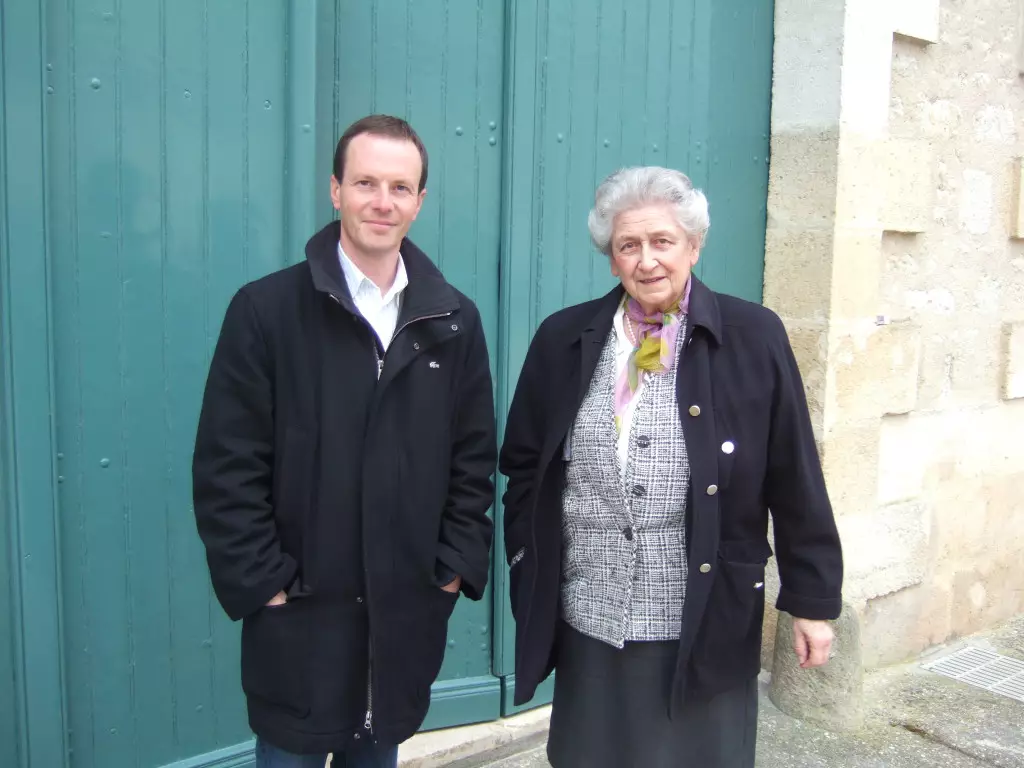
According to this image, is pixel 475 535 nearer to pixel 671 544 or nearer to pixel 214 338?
pixel 671 544

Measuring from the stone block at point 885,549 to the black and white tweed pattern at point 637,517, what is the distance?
7.07ft

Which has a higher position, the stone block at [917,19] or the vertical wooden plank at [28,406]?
the stone block at [917,19]

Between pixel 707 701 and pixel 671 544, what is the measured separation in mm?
368

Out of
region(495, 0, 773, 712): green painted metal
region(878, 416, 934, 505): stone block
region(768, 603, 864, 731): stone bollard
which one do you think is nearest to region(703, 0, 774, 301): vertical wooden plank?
region(495, 0, 773, 712): green painted metal

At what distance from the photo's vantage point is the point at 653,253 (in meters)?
2.21

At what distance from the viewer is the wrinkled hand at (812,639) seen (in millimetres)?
2307

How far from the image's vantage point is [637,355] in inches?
88.3

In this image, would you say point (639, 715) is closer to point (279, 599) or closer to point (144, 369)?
point (279, 599)

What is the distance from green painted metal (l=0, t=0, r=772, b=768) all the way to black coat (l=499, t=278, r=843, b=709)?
1.09 meters

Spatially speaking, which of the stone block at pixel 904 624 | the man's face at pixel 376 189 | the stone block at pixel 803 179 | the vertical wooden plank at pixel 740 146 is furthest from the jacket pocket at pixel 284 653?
the stone block at pixel 904 624

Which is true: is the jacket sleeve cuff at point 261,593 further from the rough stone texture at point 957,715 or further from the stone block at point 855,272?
the rough stone texture at point 957,715

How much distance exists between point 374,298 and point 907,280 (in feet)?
9.46

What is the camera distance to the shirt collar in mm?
2146

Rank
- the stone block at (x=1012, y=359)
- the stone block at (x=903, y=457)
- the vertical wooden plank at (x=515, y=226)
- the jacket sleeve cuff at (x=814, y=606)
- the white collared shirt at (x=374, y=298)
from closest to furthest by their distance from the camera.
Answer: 1. the white collared shirt at (x=374, y=298)
2. the jacket sleeve cuff at (x=814, y=606)
3. the vertical wooden plank at (x=515, y=226)
4. the stone block at (x=903, y=457)
5. the stone block at (x=1012, y=359)
